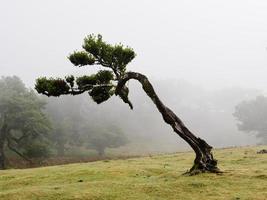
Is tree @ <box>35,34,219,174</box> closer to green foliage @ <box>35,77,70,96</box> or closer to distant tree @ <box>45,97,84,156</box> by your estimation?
green foliage @ <box>35,77,70,96</box>

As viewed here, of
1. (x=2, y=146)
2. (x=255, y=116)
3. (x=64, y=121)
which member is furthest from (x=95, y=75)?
(x=255, y=116)

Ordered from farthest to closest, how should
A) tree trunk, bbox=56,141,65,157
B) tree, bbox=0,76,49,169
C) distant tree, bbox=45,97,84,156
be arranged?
tree trunk, bbox=56,141,65,157 → distant tree, bbox=45,97,84,156 → tree, bbox=0,76,49,169

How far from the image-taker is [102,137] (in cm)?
8281

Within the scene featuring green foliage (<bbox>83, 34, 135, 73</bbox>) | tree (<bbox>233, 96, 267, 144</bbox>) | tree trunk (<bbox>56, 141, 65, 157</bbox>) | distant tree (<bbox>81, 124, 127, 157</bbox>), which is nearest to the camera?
green foliage (<bbox>83, 34, 135, 73</bbox>)

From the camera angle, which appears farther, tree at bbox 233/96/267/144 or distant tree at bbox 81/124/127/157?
tree at bbox 233/96/267/144

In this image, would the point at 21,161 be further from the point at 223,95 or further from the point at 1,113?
the point at 223,95

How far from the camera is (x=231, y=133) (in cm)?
13712

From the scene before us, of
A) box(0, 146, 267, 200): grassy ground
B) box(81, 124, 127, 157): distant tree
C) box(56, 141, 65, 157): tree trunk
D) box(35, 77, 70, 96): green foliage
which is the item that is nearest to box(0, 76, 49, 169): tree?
box(56, 141, 65, 157): tree trunk

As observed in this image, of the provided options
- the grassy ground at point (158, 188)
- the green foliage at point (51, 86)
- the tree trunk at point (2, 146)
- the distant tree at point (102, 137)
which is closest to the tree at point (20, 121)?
the tree trunk at point (2, 146)

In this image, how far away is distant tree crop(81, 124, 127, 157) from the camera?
83.6 metres

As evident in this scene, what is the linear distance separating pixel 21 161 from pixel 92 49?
137 ft

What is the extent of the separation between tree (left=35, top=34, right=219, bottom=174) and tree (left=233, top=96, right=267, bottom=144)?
73.2 meters

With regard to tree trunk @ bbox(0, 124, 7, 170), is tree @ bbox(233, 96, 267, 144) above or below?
above

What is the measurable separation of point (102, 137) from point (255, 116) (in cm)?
3435
